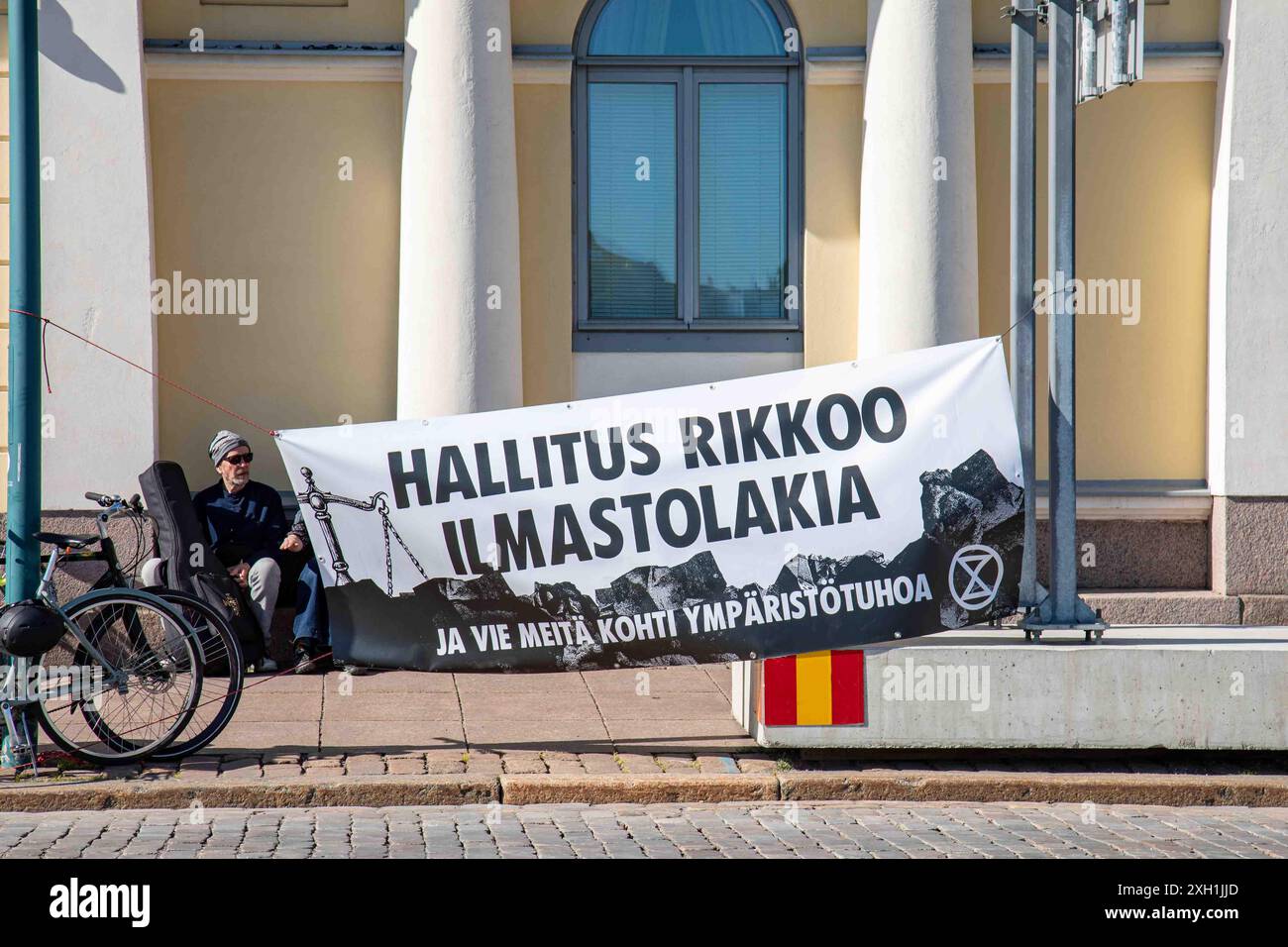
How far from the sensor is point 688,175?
11.2 metres

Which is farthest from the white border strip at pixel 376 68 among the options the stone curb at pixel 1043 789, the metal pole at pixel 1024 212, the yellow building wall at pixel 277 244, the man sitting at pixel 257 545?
the stone curb at pixel 1043 789

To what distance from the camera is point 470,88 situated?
10.1 meters

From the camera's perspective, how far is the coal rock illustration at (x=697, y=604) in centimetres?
723

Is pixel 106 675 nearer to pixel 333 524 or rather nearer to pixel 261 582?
pixel 333 524

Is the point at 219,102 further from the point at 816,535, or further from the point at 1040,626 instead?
the point at 1040,626

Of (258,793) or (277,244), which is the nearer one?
(258,793)

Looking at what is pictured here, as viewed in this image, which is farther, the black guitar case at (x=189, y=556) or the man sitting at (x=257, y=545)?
the man sitting at (x=257, y=545)

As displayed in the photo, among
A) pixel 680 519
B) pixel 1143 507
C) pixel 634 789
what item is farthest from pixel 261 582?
pixel 1143 507

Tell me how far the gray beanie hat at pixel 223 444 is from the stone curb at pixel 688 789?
10.9ft

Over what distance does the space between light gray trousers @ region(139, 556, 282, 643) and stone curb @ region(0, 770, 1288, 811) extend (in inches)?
102

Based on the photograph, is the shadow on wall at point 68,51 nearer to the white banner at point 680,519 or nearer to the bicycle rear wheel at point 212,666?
the white banner at point 680,519

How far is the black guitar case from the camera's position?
9.01m

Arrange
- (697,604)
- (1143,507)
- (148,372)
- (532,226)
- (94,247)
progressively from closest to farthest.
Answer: (697,604) < (148,372) < (94,247) < (1143,507) < (532,226)

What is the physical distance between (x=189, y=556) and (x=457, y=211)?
2.85 metres
